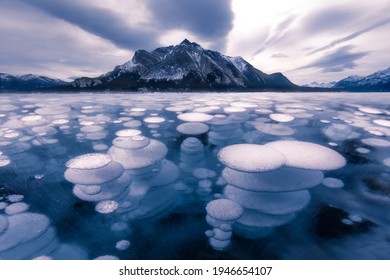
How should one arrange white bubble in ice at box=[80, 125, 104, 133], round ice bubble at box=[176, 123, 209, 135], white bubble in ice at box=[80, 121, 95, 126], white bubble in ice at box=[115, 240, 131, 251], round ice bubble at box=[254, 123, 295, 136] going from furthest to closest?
white bubble in ice at box=[80, 121, 95, 126] < white bubble in ice at box=[80, 125, 104, 133] < round ice bubble at box=[176, 123, 209, 135] < round ice bubble at box=[254, 123, 295, 136] < white bubble in ice at box=[115, 240, 131, 251]

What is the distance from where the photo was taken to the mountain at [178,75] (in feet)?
283

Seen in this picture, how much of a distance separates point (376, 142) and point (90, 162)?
15.7 ft

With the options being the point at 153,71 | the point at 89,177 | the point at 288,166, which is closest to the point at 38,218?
the point at 89,177

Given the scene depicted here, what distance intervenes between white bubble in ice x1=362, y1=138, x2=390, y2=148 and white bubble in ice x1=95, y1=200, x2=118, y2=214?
4.33 metres

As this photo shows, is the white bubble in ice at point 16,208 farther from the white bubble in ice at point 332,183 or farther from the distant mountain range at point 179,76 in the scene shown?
the distant mountain range at point 179,76

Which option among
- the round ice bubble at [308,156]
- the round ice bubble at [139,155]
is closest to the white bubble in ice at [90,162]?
the round ice bubble at [139,155]

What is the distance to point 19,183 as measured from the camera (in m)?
2.68

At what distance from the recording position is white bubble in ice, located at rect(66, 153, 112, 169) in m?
2.75

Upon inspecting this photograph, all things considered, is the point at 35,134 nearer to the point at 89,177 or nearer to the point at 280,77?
the point at 89,177

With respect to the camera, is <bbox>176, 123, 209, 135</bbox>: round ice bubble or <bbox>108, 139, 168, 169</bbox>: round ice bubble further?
<bbox>176, 123, 209, 135</bbox>: round ice bubble

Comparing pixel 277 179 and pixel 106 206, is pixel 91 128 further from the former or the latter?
pixel 277 179

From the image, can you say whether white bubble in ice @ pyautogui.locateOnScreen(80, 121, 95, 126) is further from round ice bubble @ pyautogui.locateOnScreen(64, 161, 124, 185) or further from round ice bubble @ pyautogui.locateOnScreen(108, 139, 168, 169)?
round ice bubble @ pyautogui.locateOnScreen(64, 161, 124, 185)

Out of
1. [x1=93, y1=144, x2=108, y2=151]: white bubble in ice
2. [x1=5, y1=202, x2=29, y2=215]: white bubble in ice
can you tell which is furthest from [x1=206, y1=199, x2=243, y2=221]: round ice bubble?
[x1=93, y1=144, x2=108, y2=151]: white bubble in ice

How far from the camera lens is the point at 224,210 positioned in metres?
2.06
